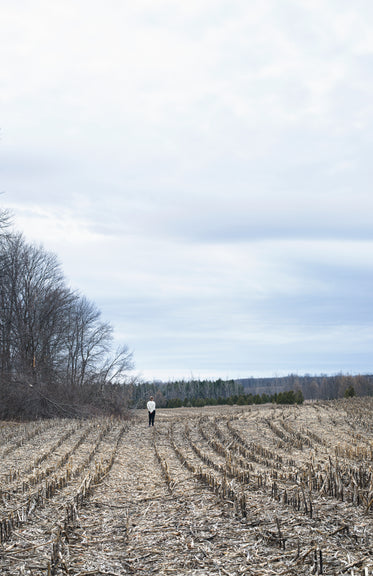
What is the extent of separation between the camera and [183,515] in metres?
8.47

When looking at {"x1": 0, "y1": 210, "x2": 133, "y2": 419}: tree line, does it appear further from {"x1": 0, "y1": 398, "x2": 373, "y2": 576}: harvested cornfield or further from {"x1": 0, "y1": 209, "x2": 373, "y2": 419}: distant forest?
{"x1": 0, "y1": 398, "x2": 373, "y2": 576}: harvested cornfield

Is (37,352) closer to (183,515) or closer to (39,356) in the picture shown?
(39,356)

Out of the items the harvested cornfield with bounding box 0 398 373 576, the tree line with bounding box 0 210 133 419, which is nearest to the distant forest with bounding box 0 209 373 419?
the tree line with bounding box 0 210 133 419

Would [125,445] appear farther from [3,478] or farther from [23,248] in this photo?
[23,248]

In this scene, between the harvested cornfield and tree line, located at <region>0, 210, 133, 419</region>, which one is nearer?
the harvested cornfield

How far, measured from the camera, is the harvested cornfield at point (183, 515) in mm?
6059

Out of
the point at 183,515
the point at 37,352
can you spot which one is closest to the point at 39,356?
the point at 37,352

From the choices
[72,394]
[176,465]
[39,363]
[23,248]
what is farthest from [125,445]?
[23,248]

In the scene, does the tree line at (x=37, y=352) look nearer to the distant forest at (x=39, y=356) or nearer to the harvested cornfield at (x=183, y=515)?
the distant forest at (x=39, y=356)

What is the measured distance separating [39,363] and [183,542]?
31278 millimetres

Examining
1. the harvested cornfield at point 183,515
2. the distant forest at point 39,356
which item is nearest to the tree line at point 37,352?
the distant forest at point 39,356

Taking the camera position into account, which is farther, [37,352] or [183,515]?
[37,352]

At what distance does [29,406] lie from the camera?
3212cm

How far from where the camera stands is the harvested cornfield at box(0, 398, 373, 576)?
6.06 meters
